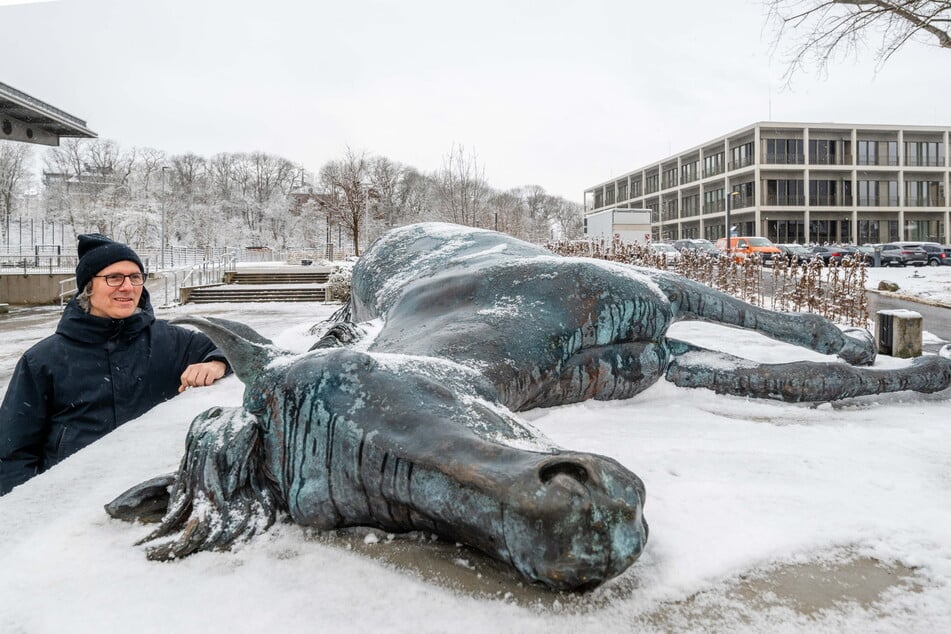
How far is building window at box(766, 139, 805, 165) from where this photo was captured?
50719mm

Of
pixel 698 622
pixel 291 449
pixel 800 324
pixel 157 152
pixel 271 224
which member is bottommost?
pixel 698 622

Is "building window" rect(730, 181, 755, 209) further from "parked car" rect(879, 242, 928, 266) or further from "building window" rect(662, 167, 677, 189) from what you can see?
"parked car" rect(879, 242, 928, 266)

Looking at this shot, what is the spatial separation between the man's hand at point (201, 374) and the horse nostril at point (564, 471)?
2238mm

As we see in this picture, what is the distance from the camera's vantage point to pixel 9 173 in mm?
58219

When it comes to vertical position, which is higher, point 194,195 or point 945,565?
point 194,195

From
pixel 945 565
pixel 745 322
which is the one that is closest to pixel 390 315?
pixel 745 322

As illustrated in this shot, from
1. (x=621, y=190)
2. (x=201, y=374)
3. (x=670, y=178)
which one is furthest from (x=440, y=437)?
(x=621, y=190)

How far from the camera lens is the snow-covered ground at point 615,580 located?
47.7 inches

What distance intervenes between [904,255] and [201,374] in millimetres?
38197

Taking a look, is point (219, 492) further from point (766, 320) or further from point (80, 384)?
point (766, 320)

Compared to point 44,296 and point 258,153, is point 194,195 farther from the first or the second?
point 44,296

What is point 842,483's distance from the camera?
1897 millimetres

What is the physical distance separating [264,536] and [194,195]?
268 feet

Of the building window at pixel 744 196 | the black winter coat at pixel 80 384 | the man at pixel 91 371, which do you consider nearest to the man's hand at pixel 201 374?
the man at pixel 91 371
